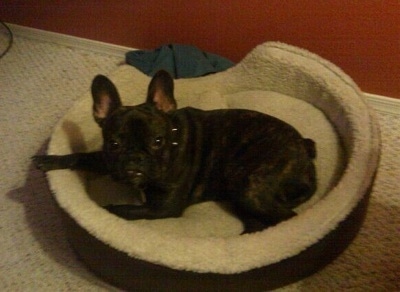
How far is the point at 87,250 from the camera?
1613mm

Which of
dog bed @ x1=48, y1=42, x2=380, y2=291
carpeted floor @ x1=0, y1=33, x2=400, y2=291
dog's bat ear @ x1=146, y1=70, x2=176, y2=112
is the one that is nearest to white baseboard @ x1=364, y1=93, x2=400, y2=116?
carpeted floor @ x1=0, y1=33, x2=400, y2=291

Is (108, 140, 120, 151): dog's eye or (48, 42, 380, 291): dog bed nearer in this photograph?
(48, 42, 380, 291): dog bed

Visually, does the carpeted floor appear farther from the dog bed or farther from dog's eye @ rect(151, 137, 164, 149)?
dog's eye @ rect(151, 137, 164, 149)

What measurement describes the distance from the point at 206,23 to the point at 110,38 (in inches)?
23.0

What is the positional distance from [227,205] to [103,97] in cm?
57

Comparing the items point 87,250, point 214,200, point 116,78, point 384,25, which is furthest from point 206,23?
point 87,250

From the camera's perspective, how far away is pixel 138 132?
61.9 inches

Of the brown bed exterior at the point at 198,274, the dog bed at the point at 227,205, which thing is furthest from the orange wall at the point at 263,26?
the brown bed exterior at the point at 198,274

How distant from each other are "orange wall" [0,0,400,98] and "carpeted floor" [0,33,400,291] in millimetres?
190

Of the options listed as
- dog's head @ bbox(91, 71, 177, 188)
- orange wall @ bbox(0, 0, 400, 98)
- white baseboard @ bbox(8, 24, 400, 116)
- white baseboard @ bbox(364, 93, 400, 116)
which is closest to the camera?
dog's head @ bbox(91, 71, 177, 188)

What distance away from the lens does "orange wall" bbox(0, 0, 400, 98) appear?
6.91 ft

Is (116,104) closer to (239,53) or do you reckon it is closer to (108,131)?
(108,131)

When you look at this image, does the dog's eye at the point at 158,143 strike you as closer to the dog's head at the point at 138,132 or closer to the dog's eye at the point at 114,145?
the dog's head at the point at 138,132

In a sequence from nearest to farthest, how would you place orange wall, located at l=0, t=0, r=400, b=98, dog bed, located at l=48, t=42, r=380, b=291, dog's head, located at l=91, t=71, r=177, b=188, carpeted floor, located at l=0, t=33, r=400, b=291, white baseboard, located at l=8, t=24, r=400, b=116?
dog bed, located at l=48, t=42, r=380, b=291 → dog's head, located at l=91, t=71, r=177, b=188 → carpeted floor, located at l=0, t=33, r=400, b=291 → orange wall, located at l=0, t=0, r=400, b=98 → white baseboard, located at l=8, t=24, r=400, b=116
